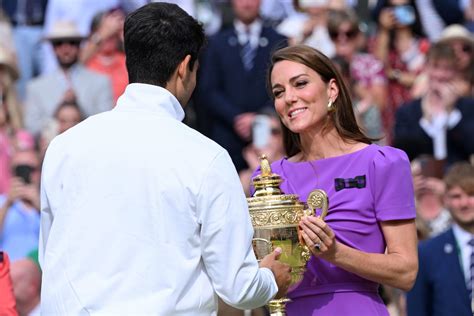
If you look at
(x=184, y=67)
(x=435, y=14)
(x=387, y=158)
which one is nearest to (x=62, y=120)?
(x=435, y=14)

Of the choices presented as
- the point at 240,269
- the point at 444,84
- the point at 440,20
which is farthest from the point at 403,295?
the point at 240,269

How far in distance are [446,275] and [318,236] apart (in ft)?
9.68

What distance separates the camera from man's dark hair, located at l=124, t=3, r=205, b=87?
13.6 feet

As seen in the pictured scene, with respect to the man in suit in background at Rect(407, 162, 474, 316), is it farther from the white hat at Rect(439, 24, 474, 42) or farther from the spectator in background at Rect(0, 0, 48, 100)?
the spectator in background at Rect(0, 0, 48, 100)

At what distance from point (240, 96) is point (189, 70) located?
21.1 ft

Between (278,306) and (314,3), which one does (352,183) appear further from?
(314,3)

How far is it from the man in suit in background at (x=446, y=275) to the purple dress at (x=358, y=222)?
2409mm

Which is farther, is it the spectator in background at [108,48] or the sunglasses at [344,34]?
the spectator in background at [108,48]

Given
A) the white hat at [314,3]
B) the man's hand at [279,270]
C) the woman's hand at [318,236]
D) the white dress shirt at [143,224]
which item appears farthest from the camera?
the white hat at [314,3]

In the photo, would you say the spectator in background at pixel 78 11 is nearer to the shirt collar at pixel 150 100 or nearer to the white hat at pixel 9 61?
the white hat at pixel 9 61

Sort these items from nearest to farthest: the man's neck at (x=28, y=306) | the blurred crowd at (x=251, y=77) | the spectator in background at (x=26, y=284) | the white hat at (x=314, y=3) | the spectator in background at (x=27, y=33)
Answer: the spectator in background at (x=26, y=284) < the man's neck at (x=28, y=306) < the blurred crowd at (x=251, y=77) < the white hat at (x=314, y=3) < the spectator in background at (x=27, y=33)

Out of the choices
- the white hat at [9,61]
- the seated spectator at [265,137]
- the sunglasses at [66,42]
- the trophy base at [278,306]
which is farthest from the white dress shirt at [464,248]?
the white hat at [9,61]

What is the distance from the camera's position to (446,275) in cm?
738

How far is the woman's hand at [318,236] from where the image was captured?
4609mm
